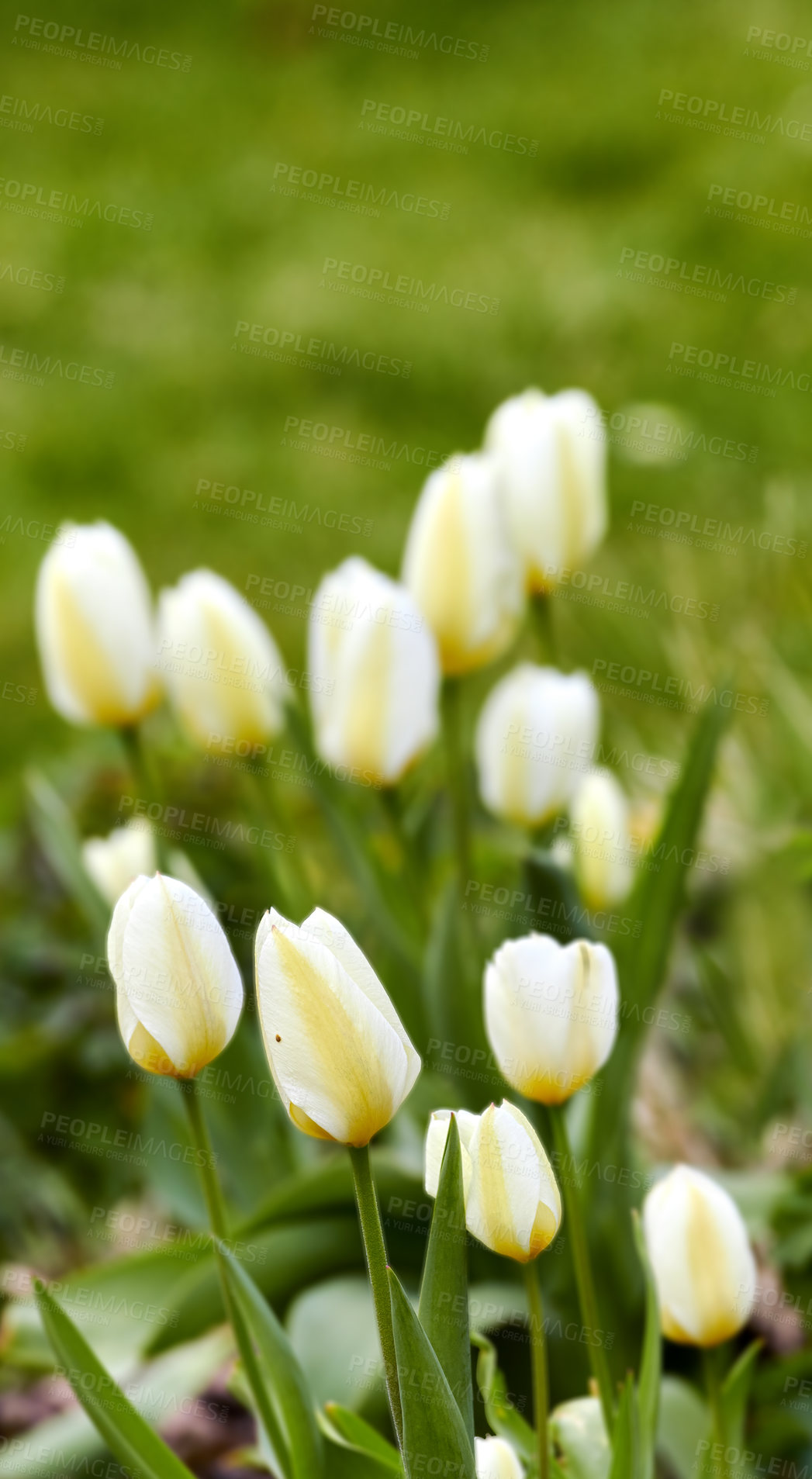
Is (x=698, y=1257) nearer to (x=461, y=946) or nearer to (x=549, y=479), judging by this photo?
(x=461, y=946)

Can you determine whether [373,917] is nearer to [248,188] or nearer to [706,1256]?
[706,1256]

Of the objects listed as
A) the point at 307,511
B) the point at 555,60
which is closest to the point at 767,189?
the point at 555,60

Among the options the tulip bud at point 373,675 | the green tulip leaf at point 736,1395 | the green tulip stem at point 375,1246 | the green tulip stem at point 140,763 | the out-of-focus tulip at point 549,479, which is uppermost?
the out-of-focus tulip at point 549,479

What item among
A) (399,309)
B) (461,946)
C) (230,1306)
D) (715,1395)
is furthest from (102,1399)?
(399,309)

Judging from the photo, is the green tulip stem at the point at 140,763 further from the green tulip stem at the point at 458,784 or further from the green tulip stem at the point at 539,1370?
the green tulip stem at the point at 539,1370

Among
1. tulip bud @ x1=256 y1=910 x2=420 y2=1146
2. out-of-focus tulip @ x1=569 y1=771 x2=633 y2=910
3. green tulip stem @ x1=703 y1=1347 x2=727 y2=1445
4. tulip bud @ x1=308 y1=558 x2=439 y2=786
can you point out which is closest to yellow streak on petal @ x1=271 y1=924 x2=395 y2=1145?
tulip bud @ x1=256 y1=910 x2=420 y2=1146

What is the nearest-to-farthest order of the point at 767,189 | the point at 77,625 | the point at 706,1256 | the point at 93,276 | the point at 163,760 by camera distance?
the point at 706,1256, the point at 77,625, the point at 163,760, the point at 767,189, the point at 93,276

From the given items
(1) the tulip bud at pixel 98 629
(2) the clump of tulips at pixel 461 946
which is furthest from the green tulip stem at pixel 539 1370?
(1) the tulip bud at pixel 98 629

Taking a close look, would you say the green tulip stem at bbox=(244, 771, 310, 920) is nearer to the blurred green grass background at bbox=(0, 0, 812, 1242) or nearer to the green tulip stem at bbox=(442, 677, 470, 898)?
the green tulip stem at bbox=(442, 677, 470, 898)
